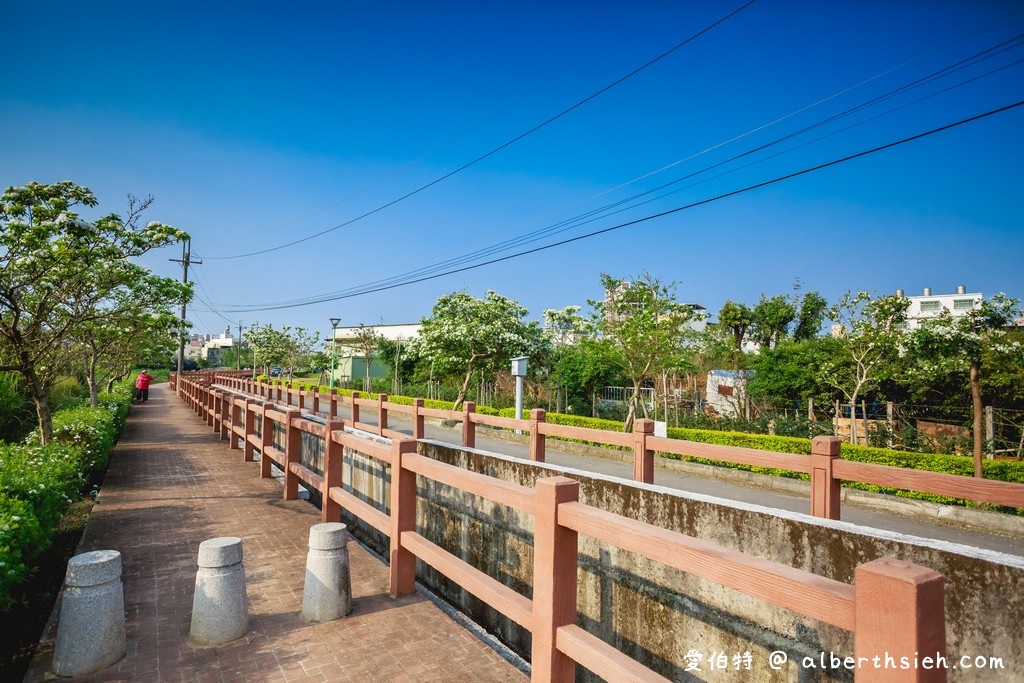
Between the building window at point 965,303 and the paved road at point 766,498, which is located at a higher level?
the building window at point 965,303

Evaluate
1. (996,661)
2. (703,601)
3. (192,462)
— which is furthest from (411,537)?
(192,462)

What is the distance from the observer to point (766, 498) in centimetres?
1140

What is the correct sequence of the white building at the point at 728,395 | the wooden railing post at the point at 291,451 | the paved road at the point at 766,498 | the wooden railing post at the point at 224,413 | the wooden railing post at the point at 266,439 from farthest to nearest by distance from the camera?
the white building at the point at 728,395 → the wooden railing post at the point at 224,413 → the paved road at the point at 766,498 → the wooden railing post at the point at 266,439 → the wooden railing post at the point at 291,451

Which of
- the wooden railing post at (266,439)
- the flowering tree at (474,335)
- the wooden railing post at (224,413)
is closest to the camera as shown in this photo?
the wooden railing post at (266,439)

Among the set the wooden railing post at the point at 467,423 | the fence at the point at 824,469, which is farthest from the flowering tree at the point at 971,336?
the wooden railing post at the point at 467,423

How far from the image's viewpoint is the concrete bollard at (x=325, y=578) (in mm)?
3924

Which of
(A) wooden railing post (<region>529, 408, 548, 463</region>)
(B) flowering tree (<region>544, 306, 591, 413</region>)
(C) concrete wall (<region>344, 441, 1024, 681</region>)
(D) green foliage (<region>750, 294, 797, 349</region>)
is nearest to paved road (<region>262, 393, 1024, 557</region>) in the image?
(C) concrete wall (<region>344, 441, 1024, 681</region>)

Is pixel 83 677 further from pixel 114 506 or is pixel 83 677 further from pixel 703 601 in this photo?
pixel 114 506

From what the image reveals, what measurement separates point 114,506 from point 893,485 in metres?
8.58

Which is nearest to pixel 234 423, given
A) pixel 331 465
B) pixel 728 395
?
pixel 331 465

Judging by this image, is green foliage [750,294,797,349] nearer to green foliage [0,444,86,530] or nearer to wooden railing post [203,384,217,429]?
Result: wooden railing post [203,384,217,429]

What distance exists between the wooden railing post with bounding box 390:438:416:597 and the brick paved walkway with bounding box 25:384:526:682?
0.15m

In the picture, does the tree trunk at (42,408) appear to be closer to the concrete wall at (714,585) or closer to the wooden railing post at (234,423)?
the wooden railing post at (234,423)

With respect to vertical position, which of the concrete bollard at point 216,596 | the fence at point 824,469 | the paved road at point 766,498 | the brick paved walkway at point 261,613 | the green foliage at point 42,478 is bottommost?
the paved road at point 766,498
